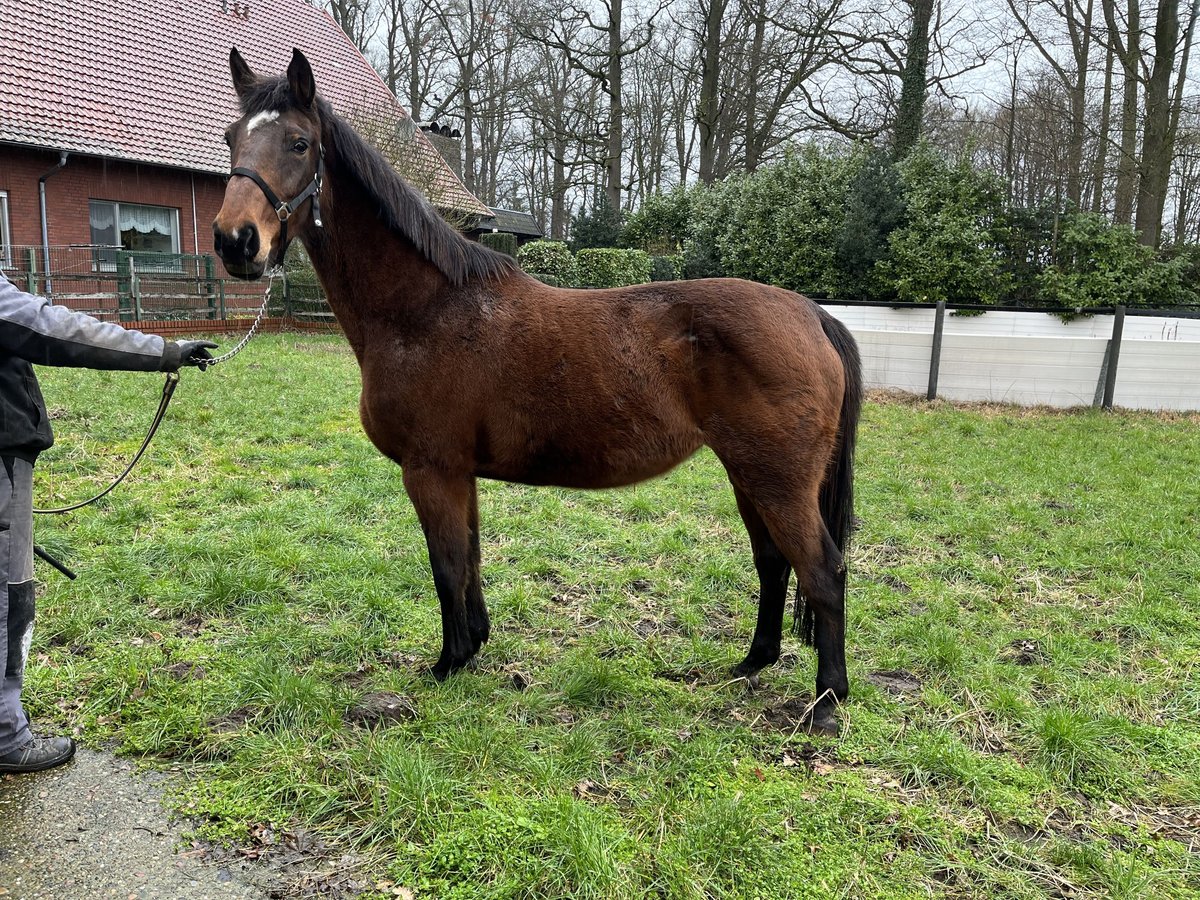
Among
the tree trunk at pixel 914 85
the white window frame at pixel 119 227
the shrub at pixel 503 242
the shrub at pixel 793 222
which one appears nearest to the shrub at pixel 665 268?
the shrub at pixel 793 222

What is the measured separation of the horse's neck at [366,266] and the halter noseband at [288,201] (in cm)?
14

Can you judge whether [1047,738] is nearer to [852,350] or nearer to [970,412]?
[852,350]

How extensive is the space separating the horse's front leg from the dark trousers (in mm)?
1355

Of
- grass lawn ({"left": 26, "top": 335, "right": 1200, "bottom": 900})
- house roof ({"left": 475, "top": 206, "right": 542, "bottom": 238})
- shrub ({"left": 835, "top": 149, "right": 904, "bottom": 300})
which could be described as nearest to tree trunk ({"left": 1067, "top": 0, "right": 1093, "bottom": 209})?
shrub ({"left": 835, "top": 149, "right": 904, "bottom": 300})

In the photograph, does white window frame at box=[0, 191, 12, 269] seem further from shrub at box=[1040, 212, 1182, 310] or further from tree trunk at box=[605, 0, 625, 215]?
shrub at box=[1040, 212, 1182, 310]

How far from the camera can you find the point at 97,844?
2.34 meters

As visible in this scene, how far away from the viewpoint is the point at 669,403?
10.3 feet

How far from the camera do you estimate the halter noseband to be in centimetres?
287

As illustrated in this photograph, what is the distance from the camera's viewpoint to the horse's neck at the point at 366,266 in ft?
10.7

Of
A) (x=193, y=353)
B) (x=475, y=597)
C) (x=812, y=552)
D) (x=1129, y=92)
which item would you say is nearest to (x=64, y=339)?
(x=193, y=353)

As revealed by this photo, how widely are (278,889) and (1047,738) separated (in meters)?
2.87

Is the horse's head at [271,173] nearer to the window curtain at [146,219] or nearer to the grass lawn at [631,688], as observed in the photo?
the grass lawn at [631,688]

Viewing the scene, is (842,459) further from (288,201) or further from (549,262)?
(549,262)

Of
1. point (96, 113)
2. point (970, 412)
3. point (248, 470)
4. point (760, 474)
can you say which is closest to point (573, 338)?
point (760, 474)
